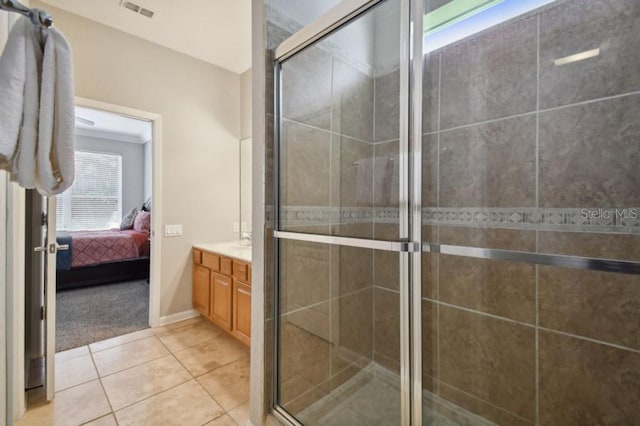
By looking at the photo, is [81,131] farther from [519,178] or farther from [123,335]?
[519,178]

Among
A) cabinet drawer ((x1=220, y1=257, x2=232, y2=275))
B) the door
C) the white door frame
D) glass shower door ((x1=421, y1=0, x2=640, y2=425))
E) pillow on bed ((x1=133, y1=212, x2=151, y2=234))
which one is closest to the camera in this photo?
glass shower door ((x1=421, y1=0, x2=640, y2=425))

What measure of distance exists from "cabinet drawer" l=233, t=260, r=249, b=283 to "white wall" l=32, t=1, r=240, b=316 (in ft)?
3.13

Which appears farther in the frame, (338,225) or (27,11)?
(338,225)

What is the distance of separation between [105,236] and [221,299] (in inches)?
115

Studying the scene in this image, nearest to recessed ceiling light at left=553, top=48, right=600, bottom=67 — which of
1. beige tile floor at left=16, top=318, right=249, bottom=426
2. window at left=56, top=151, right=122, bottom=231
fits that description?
beige tile floor at left=16, top=318, right=249, bottom=426

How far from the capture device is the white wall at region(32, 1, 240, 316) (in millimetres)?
2551

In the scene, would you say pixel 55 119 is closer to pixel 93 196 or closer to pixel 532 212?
pixel 532 212

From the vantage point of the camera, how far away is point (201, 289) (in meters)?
3.00

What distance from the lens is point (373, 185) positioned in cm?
162

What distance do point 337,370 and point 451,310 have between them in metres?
0.79

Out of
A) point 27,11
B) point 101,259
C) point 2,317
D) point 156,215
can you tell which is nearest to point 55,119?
point 27,11

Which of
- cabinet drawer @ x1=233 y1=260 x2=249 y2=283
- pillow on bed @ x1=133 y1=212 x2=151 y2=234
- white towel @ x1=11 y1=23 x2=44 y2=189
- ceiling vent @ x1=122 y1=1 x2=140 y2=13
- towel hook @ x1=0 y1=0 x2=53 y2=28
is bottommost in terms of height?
cabinet drawer @ x1=233 y1=260 x2=249 y2=283

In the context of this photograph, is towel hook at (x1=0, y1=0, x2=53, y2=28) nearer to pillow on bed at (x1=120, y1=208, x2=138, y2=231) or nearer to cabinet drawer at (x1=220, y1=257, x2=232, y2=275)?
cabinet drawer at (x1=220, y1=257, x2=232, y2=275)

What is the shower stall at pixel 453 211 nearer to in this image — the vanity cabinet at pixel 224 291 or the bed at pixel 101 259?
the vanity cabinet at pixel 224 291
